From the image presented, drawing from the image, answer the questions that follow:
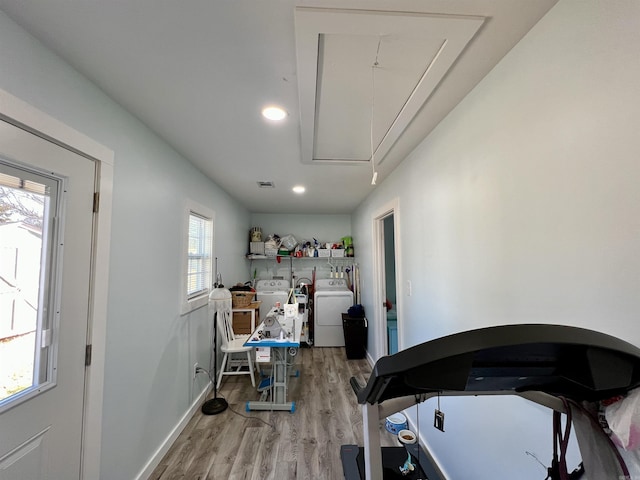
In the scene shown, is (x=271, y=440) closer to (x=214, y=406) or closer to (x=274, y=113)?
(x=214, y=406)

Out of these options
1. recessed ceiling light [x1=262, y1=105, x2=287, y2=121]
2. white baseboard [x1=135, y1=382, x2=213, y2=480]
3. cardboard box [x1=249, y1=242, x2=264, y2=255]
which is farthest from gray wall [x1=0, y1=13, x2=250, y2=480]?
cardboard box [x1=249, y1=242, x2=264, y2=255]

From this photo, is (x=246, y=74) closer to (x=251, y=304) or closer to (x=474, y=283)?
(x=474, y=283)

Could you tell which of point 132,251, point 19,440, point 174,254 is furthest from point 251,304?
point 19,440

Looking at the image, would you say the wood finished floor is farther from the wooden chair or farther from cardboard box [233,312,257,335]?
cardboard box [233,312,257,335]

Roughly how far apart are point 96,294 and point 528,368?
179cm

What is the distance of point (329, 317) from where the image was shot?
14.2ft

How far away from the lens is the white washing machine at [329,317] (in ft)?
14.1

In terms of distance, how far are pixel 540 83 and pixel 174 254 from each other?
8.29 feet

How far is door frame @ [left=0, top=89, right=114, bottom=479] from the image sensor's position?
1.25 m

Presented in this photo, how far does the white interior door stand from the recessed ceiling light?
0.98 m

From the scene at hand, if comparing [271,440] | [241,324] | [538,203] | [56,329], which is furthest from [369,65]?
[241,324]

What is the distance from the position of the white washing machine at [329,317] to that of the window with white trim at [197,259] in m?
1.99

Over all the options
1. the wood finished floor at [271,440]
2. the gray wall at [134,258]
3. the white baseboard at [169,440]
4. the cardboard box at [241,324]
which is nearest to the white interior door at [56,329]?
the gray wall at [134,258]

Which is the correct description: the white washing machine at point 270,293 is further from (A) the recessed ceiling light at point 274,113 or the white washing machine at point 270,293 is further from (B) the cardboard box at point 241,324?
(A) the recessed ceiling light at point 274,113
